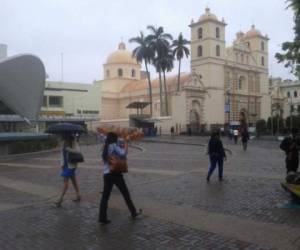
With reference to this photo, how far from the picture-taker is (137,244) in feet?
19.7

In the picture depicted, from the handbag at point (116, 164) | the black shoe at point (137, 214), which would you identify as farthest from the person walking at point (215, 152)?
the handbag at point (116, 164)

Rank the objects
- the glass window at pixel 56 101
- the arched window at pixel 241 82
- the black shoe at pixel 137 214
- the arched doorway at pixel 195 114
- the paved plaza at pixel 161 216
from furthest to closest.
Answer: the arched window at pixel 241 82
the arched doorway at pixel 195 114
the glass window at pixel 56 101
the black shoe at pixel 137 214
the paved plaza at pixel 161 216

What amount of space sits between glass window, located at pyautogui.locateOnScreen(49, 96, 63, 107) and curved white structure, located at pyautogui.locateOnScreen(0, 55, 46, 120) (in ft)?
72.0

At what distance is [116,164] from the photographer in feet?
23.5

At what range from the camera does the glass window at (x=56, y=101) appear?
201ft

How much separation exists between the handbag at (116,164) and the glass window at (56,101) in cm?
5561

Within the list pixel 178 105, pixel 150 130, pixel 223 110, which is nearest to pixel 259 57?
pixel 223 110

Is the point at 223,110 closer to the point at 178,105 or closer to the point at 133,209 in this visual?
the point at 178,105

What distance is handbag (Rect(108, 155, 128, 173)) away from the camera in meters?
7.16

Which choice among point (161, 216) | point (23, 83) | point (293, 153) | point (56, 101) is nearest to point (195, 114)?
point (56, 101)

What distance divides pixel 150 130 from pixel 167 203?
133 ft

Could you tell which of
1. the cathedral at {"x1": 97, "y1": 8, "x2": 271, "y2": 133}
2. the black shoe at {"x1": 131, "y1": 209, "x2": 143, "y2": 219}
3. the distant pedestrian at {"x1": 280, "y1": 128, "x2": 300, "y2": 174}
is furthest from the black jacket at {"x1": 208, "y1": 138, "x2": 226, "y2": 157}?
the cathedral at {"x1": 97, "y1": 8, "x2": 271, "y2": 133}

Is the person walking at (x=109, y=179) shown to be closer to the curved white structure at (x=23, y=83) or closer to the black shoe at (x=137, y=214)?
the black shoe at (x=137, y=214)

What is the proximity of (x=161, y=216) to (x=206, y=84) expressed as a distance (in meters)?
59.9
